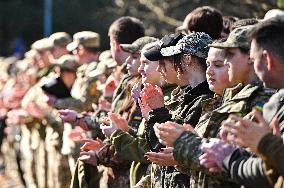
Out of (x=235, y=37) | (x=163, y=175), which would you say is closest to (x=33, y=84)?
(x=163, y=175)

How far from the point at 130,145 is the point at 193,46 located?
4.25 feet

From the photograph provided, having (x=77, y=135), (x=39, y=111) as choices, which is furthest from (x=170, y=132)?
(x=39, y=111)

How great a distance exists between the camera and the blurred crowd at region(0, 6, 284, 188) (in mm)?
5410

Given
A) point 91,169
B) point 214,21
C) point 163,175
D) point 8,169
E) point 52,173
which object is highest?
point 214,21

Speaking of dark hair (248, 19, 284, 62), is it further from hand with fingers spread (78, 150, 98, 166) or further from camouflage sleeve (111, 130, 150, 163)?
hand with fingers spread (78, 150, 98, 166)

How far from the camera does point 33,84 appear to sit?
15.9 metres

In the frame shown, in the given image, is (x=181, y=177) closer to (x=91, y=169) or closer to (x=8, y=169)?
(x=91, y=169)

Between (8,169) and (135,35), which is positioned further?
(8,169)

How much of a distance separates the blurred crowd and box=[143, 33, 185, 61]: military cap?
11 mm

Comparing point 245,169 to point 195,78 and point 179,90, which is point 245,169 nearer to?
point 195,78

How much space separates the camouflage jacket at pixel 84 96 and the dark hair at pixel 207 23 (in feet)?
11.0

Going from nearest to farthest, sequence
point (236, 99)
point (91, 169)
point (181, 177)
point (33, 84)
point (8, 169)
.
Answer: point (236, 99), point (181, 177), point (91, 169), point (33, 84), point (8, 169)

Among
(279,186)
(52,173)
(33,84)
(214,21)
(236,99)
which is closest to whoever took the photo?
(279,186)

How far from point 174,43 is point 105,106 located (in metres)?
2.96
